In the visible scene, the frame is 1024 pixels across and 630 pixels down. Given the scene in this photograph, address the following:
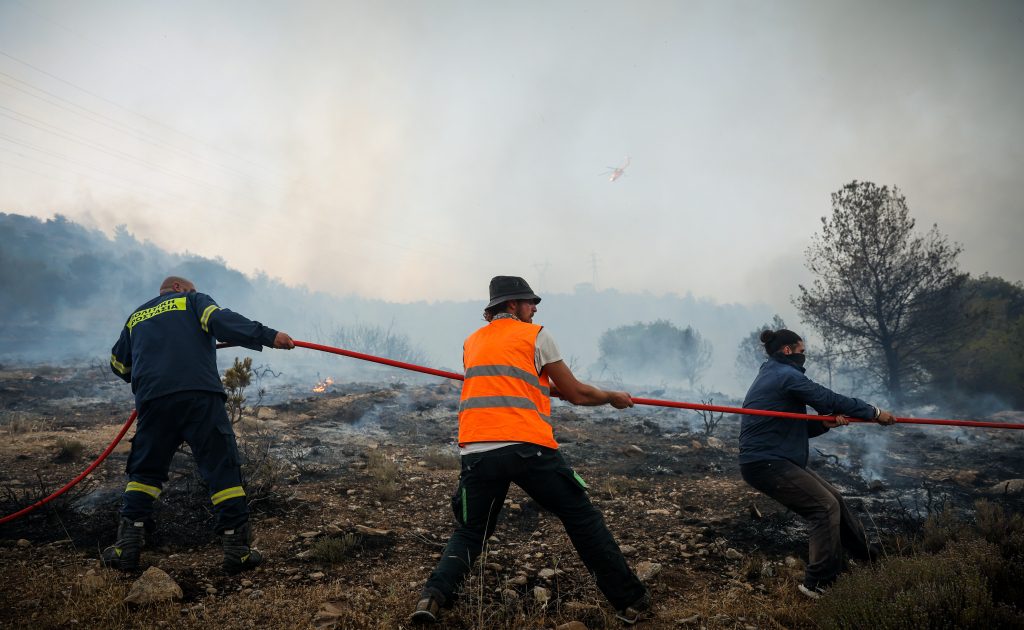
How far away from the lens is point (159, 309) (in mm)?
3326

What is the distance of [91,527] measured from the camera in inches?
142

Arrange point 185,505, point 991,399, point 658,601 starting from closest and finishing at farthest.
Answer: point 658,601 → point 185,505 → point 991,399

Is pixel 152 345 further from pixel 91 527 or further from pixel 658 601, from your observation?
pixel 658 601

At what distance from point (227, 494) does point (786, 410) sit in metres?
3.87

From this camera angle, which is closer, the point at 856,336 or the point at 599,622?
the point at 599,622

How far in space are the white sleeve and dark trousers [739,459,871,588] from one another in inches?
70.4

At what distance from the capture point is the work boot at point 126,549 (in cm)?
295

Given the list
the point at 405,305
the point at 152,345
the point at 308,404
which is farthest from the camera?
the point at 405,305

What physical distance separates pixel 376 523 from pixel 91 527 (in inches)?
82.2

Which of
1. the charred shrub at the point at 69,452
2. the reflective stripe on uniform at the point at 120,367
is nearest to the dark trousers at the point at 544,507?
the reflective stripe on uniform at the point at 120,367

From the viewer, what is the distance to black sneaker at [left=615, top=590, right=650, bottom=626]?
2.53m

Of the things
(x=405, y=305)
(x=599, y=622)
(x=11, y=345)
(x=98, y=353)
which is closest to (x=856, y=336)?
(x=599, y=622)

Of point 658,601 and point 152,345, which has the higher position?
point 152,345

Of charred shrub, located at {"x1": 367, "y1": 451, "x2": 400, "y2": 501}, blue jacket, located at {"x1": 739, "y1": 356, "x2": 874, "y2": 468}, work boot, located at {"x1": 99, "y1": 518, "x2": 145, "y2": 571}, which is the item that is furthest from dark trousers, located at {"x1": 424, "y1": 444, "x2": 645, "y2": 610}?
charred shrub, located at {"x1": 367, "y1": 451, "x2": 400, "y2": 501}
